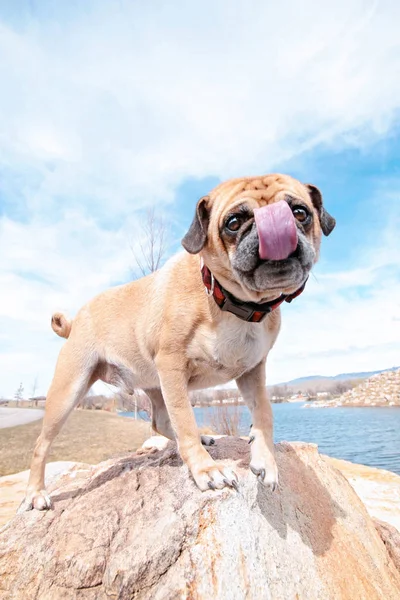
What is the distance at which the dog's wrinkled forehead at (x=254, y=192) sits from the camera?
301cm

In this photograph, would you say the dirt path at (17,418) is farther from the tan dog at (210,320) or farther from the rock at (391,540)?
the rock at (391,540)

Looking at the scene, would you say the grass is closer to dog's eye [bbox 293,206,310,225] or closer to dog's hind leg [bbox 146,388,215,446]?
dog's hind leg [bbox 146,388,215,446]

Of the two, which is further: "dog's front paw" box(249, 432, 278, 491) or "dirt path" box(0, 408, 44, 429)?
"dirt path" box(0, 408, 44, 429)

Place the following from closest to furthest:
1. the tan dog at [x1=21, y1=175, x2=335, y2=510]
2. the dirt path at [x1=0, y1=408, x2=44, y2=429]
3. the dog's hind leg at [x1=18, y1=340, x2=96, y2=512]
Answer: the tan dog at [x1=21, y1=175, x2=335, y2=510] → the dog's hind leg at [x1=18, y1=340, x2=96, y2=512] → the dirt path at [x1=0, y1=408, x2=44, y2=429]

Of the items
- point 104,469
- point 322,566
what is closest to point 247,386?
point 322,566

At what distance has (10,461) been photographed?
15242mm

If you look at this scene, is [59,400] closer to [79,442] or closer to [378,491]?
[378,491]

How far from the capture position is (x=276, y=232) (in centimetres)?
257

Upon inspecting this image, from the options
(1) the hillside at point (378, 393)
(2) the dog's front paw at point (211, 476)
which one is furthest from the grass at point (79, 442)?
(1) the hillside at point (378, 393)

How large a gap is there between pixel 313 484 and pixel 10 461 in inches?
567

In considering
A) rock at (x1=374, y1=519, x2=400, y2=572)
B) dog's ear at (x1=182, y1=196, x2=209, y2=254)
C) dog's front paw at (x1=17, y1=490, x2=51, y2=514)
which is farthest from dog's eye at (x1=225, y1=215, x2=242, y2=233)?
rock at (x1=374, y1=519, x2=400, y2=572)

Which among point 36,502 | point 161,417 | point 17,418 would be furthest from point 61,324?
point 17,418

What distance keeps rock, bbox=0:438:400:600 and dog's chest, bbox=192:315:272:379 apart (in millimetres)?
1024

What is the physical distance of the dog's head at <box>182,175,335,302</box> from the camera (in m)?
2.61
